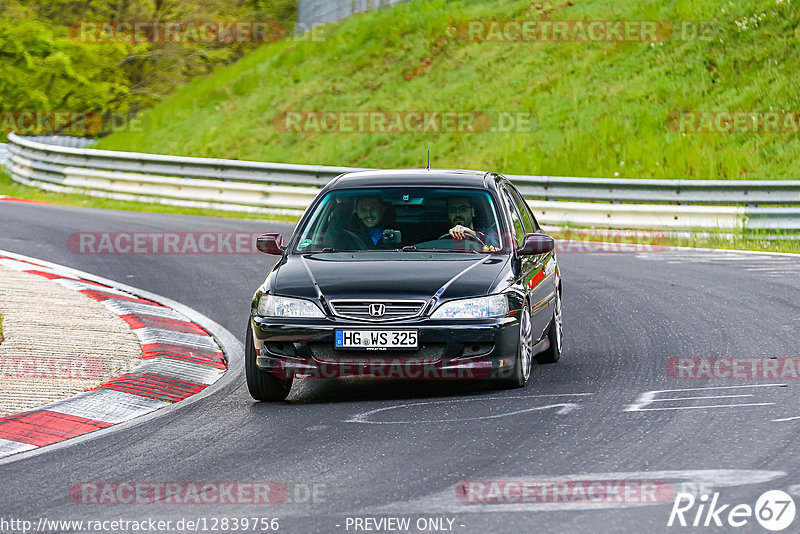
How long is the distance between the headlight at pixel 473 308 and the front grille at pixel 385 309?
14cm

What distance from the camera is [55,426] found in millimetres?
7734

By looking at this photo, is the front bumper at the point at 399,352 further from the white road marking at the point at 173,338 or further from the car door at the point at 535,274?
the white road marking at the point at 173,338

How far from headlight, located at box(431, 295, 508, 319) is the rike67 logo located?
272 cm

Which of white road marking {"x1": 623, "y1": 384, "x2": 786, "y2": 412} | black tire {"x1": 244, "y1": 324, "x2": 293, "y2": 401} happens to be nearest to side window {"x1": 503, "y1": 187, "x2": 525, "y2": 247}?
white road marking {"x1": 623, "y1": 384, "x2": 786, "y2": 412}

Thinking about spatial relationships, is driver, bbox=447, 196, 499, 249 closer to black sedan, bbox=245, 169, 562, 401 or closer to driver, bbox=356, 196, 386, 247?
black sedan, bbox=245, 169, 562, 401

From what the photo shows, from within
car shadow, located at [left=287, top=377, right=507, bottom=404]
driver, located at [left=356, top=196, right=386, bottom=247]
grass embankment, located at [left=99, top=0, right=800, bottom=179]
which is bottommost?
car shadow, located at [left=287, top=377, right=507, bottom=404]

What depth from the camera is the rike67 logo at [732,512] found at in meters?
5.24

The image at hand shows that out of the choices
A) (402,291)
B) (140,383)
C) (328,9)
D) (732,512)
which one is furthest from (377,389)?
(328,9)

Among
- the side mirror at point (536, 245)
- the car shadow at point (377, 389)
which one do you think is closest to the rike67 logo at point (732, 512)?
the car shadow at point (377, 389)

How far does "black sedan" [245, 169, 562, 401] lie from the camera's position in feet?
26.4

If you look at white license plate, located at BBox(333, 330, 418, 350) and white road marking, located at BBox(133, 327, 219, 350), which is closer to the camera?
white license plate, located at BBox(333, 330, 418, 350)

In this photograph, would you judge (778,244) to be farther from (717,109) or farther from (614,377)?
(614,377)

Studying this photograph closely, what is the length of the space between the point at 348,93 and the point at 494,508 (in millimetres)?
29951

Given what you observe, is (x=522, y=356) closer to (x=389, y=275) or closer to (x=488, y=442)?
(x=389, y=275)
